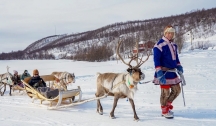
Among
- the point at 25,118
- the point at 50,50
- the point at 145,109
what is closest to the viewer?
the point at 25,118

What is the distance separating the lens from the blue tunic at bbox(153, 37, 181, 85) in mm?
5480

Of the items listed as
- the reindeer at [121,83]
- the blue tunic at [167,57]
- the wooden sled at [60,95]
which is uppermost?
the blue tunic at [167,57]

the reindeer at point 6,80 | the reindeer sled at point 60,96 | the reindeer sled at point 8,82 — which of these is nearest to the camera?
the reindeer sled at point 60,96

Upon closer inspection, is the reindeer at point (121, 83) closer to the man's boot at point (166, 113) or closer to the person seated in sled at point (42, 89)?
the man's boot at point (166, 113)

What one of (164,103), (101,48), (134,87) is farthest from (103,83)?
(101,48)

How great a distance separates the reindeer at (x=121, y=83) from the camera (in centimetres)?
555

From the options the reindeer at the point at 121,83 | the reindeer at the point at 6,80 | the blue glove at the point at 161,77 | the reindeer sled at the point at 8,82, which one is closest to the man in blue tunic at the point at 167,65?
Answer: the blue glove at the point at 161,77

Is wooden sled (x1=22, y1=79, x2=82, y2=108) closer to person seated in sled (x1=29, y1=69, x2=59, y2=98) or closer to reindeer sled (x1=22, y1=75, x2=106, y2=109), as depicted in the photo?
reindeer sled (x1=22, y1=75, x2=106, y2=109)

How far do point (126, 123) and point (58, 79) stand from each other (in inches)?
253

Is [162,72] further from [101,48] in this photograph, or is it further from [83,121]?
[101,48]

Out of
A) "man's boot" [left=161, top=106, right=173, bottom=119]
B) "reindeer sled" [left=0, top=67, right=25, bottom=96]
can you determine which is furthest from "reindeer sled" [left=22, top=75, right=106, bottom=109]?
"reindeer sled" [left=0, top=67, right=25, bottom=96]

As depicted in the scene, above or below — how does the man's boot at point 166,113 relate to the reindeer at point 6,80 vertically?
below

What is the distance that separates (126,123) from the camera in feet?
18.1

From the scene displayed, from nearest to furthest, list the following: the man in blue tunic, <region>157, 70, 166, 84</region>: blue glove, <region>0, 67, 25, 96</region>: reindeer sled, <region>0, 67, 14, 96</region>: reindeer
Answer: <region>157, 70, 166, 84</region>: blue glove < the man in blue tunic < <region>0, 67, 25, 96</region>: reindeer sled < <region>0, 67, 14, 96</region>: reindeer
